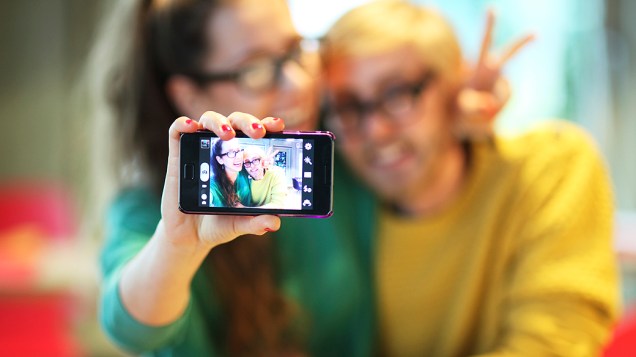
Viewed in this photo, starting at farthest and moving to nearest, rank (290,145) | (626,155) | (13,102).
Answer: (13,102), (626,155), (290,145)

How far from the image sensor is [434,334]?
1.02 metres

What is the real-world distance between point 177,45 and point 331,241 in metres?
0.37

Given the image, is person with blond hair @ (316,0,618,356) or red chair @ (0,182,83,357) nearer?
person with blond hair @ (316,0,618,356)

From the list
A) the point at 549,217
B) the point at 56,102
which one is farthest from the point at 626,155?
the point at 56,102

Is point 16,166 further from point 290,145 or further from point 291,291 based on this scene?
point 290,145

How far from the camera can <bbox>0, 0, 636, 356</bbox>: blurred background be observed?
7.42 feet

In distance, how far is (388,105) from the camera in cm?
94

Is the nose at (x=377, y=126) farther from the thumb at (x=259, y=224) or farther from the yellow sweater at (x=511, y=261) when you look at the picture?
the thumb at (x=259, y=224)

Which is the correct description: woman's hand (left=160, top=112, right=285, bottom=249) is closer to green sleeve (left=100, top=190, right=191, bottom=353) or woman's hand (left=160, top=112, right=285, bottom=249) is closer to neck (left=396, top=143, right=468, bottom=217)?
green sleeve (left=100, top=190, right=191, bottom=353)

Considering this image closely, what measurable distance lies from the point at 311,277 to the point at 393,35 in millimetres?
351

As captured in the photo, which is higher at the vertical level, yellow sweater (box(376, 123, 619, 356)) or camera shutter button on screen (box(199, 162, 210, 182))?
camera shutter button on screen (box(199, 162, 210, 182))

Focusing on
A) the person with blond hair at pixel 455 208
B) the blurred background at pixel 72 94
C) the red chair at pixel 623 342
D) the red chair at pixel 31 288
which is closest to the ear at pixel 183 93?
the person with blond hair at pixel 455 208

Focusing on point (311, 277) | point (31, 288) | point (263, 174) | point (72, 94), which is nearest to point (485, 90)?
point (311, 277)

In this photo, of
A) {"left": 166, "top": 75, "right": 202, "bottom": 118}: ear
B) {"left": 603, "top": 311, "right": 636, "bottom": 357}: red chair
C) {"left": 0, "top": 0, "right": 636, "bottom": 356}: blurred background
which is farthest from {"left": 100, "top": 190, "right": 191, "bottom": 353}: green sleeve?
{"left": 0, "top": 0, "right": 636, "bottom": 356}: blurred background
